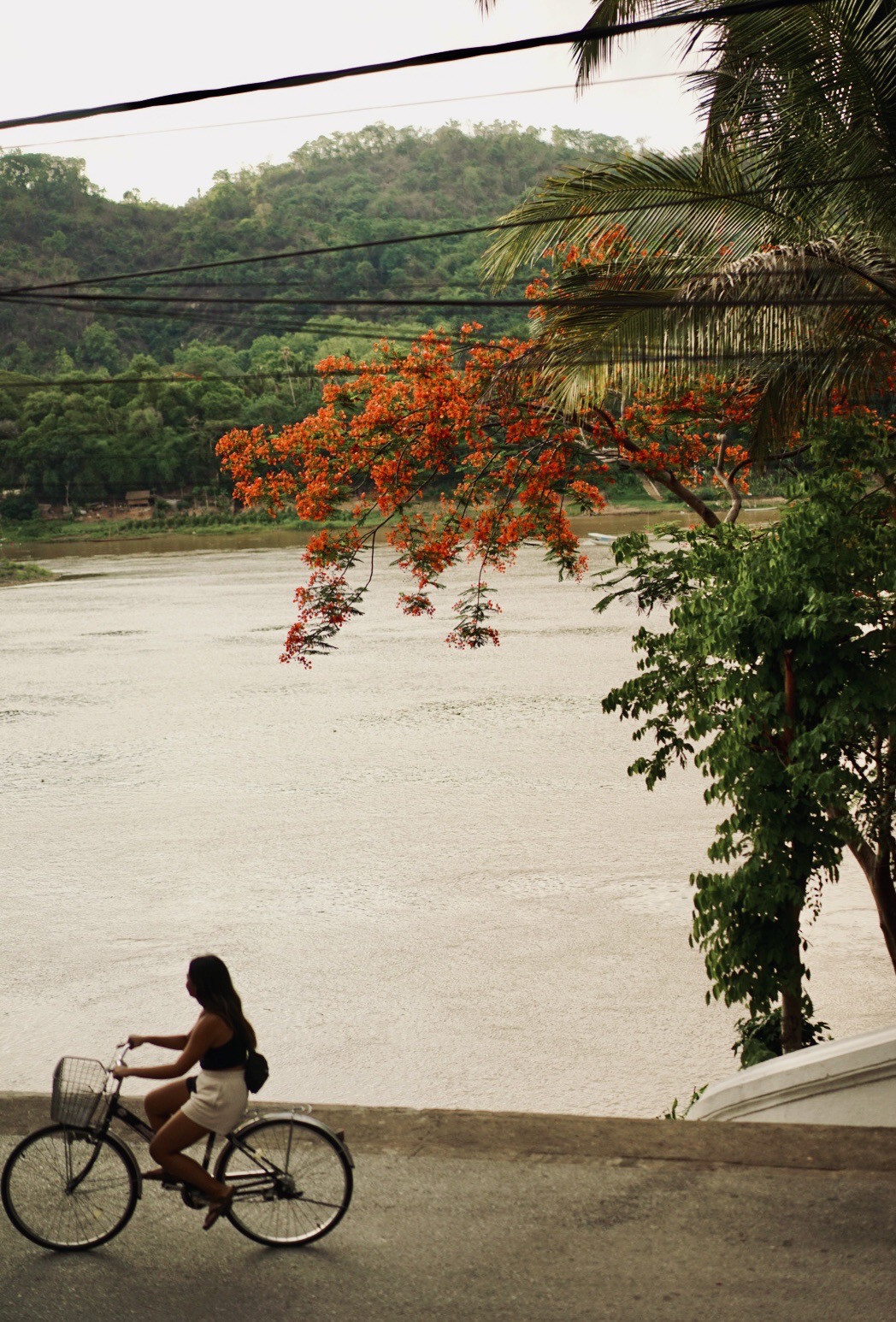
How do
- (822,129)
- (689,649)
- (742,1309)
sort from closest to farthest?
(742,1309) < (689,649) < (822,129)

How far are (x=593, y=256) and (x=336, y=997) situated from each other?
7.34 m

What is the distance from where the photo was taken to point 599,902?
15062mm

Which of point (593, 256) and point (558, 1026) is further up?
point (593, 256)

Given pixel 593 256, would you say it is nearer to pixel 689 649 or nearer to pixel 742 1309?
pixel 689 649

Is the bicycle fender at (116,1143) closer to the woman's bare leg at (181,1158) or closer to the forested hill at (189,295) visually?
the woman's bare leg at (181,1158)

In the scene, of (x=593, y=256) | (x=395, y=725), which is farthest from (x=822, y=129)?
(x=395, y=725)

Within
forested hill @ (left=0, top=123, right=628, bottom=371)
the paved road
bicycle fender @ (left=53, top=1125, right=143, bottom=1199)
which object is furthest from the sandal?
forested hill @ (left=0, top=123, right=628, bottom=371)

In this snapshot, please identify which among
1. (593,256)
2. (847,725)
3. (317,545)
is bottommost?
(847,725)

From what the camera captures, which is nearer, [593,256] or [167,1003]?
[593,256]

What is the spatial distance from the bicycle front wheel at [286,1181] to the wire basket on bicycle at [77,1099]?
431mm

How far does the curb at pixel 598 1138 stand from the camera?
4816 millimetres

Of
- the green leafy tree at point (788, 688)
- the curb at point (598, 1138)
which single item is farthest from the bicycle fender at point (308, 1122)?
the green leafy tree at point (788, 688)

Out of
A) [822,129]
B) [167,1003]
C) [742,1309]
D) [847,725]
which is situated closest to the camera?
[742,1309]

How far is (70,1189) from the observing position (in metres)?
4.32
